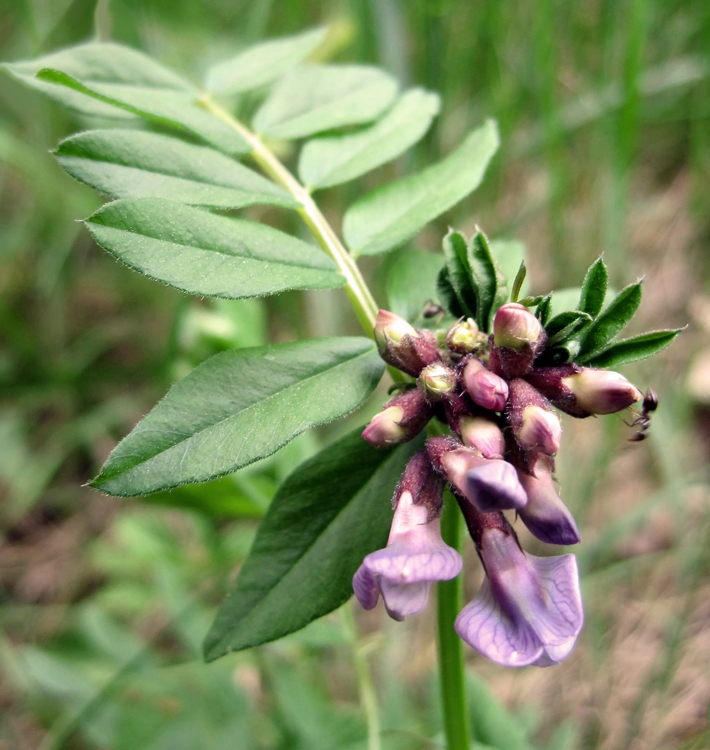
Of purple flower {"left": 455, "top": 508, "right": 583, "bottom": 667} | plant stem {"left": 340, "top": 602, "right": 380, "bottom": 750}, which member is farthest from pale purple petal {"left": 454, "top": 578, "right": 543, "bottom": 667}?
plant stem {"left": 340, "top": 602, "right": 380, "bottom": 750}

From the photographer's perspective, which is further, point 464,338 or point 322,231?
point 322,231

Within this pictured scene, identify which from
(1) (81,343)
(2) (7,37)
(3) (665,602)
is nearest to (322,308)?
(1) (81,343)

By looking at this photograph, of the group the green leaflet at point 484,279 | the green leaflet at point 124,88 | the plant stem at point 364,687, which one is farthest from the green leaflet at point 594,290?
the plant stem at point 364,687

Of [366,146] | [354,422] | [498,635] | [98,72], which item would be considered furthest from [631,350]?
[354,422]


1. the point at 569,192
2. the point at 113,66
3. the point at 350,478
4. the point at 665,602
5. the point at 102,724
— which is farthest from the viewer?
the point at 569,192

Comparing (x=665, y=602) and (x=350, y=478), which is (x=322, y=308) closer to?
(x=665, y=602)

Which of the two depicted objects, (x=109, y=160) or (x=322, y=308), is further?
(x=322, y=308)

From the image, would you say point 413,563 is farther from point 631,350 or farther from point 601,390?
point 631,350
